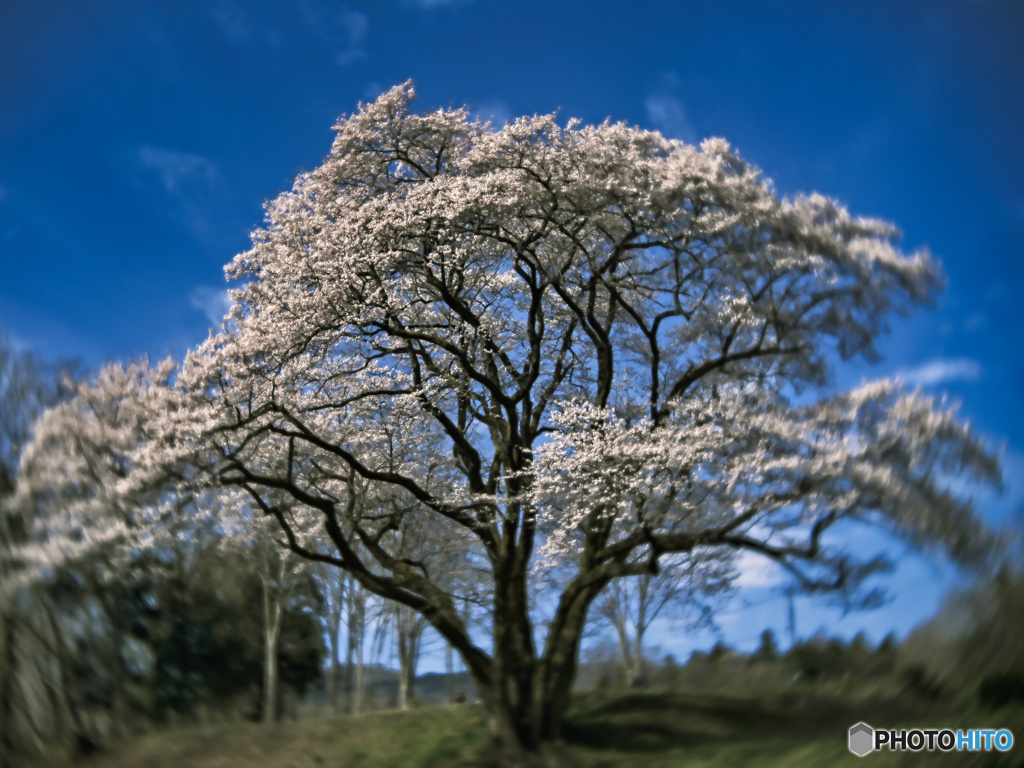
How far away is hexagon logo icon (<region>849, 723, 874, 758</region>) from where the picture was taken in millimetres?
10789

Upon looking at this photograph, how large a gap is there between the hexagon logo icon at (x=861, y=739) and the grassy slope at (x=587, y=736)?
33 centimetres

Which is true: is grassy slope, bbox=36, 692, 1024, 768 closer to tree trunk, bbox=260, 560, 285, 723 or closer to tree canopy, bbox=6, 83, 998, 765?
tree canopy, bbox=6, 83, 998, 765

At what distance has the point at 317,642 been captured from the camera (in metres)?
22.9

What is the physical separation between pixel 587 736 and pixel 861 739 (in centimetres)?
518

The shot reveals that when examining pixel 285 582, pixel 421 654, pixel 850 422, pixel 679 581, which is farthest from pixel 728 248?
pixel 421 654

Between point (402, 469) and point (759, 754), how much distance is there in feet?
34.3

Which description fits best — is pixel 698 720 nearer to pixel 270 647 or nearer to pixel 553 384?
pixel 553 384

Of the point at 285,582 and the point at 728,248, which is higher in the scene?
the point at 728,248

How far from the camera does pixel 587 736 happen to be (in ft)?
47.3

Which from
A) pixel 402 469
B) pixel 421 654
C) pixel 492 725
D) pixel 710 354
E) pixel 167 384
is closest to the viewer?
pixel 492 725

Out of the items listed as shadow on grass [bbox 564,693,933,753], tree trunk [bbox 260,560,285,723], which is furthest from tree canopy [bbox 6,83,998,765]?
tree trunk [bbox 260,560,285,723]

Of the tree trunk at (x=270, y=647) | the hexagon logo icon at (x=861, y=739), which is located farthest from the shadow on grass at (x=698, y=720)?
the tree trunk at (x=270, y=647)

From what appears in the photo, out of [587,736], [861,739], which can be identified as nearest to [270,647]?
[587,736]

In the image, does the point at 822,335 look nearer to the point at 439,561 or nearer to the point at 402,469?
the point at 402,469
